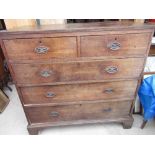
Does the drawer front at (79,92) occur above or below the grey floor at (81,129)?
above

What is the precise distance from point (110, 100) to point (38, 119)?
2.33 feet

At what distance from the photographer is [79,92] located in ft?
4.61

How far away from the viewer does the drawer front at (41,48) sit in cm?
109

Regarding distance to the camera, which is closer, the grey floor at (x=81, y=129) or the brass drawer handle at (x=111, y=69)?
the brass drawer handle at (x=111, y=69)

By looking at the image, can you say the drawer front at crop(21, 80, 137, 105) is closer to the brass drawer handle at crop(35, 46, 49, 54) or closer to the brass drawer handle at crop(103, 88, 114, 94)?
the brass drawer handle at crop(103, 88, 114, 94)

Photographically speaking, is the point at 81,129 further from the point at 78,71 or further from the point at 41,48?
the point at 41,48

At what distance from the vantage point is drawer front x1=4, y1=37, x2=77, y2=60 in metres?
1.09

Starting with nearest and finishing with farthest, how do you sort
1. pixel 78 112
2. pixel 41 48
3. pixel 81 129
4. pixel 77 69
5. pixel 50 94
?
Answer: 1. pixel 41 48
2. pixel 77 69
3. pixel 50 94
4. pixel 78 112
5. pixel 81 129

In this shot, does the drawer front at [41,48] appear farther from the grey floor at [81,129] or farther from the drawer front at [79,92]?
the grey floor at [81,129]

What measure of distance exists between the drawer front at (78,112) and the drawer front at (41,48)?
545mm

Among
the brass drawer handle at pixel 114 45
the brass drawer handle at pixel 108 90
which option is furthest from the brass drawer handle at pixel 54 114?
the brass drawer handle at pixel 114 45

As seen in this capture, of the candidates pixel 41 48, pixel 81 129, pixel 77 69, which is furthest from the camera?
pixel 81 129

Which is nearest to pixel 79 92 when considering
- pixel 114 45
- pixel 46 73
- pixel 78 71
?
pixel 78 71

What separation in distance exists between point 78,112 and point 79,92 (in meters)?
0.26
